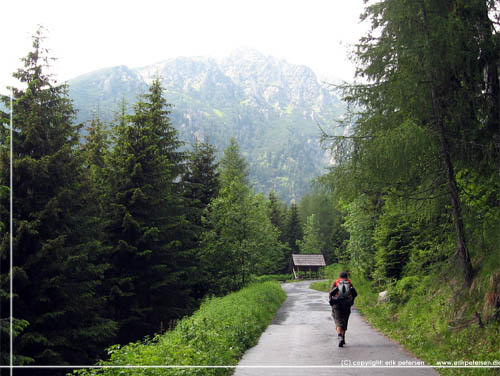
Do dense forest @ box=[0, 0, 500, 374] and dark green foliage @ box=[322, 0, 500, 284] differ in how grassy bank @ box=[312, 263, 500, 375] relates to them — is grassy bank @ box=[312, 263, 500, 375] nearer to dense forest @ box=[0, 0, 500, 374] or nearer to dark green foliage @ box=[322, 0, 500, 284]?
dense forest @ box=[0, 0, 500, 374]

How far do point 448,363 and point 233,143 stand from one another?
40521 millimetres

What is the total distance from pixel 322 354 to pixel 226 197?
63.3 feet

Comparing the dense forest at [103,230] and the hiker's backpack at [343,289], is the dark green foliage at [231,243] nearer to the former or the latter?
the dense forest at [103,230]

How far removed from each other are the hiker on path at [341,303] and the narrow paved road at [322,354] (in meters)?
0.40

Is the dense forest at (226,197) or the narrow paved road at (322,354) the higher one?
the dense forest at (226,197)

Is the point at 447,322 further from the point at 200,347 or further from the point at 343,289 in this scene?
the point at 200,347

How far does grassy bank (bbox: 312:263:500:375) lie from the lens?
7.64 meters

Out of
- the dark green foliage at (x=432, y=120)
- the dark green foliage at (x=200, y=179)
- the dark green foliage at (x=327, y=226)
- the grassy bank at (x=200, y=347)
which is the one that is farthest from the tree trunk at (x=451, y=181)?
the dark green foliage at (x=327, y=226)

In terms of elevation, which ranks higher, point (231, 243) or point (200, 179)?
point (200, 179)

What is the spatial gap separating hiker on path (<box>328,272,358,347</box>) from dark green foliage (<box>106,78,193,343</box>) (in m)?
11.7

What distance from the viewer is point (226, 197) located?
2811 cm

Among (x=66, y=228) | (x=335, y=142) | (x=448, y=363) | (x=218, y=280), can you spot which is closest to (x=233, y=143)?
(x=218, y=280)

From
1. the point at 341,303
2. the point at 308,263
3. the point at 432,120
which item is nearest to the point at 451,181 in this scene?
the point at 432,120

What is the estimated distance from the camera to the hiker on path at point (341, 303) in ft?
33.7
